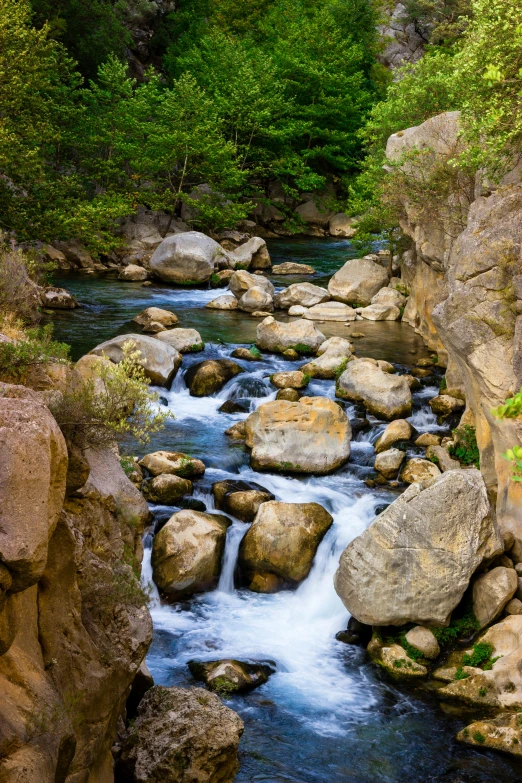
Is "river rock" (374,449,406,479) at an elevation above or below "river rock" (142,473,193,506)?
above

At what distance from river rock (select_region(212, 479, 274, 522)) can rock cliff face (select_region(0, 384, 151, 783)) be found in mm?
5625

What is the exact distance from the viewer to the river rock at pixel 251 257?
33.5 meters

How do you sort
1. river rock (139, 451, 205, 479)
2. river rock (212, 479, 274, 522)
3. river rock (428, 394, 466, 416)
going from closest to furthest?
1. river rock (212, 479, 274, 522)
2. river rock (139, 451, 205, 479)
3. river rock (428, 394, 466, 416)

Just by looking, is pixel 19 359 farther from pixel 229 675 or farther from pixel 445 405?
pixel 445 405

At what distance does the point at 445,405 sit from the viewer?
744 inches

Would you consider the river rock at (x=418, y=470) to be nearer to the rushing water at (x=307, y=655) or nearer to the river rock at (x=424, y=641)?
the rushing water at (x=307, y=655)

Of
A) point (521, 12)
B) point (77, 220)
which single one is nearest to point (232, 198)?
point (77, 220)

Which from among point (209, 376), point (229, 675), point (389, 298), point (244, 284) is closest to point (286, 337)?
point (209, 376)

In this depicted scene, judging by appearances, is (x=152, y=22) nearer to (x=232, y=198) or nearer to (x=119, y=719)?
(x=232, y=198)

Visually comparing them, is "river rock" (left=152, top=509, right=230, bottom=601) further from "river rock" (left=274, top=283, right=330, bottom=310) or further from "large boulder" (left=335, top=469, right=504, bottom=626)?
"river rock" (left=274, top=283, right=330, bottom=310)

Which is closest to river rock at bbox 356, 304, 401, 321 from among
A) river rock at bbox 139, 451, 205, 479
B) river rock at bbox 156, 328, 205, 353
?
river rock at bbox 156, 328, 205, 353

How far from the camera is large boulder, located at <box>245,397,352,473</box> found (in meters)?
16.3

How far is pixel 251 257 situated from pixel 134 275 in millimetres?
5165

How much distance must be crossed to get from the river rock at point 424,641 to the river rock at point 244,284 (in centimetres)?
1811
